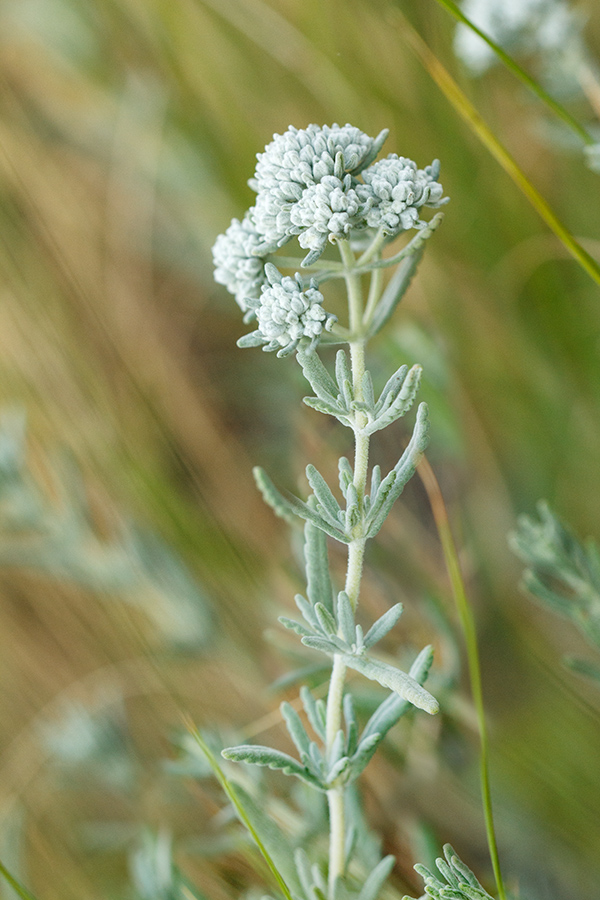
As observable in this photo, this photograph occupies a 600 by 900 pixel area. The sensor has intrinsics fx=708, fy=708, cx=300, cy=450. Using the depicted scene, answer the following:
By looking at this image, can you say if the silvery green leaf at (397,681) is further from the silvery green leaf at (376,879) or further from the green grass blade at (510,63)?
the green grass blade at (510,63)

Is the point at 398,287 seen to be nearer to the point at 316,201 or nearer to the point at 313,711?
the point at 316,201

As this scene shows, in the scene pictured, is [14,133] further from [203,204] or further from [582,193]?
[582,193]

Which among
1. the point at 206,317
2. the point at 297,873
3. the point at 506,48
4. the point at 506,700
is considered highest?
the point at 206,317

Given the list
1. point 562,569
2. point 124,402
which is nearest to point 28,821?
point 124,402

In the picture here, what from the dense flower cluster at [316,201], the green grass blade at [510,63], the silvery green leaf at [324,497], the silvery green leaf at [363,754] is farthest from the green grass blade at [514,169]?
the silvery green leaf at [363,754]

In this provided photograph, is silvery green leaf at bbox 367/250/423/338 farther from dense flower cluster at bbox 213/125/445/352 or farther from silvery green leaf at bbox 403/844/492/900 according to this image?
silvery green leaf at bbox 403/844/492/900

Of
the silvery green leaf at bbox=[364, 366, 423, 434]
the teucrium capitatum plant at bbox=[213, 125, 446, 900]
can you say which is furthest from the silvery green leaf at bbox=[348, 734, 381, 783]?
the silvery green leaf at bbox=[364, 366, 423, 434]
